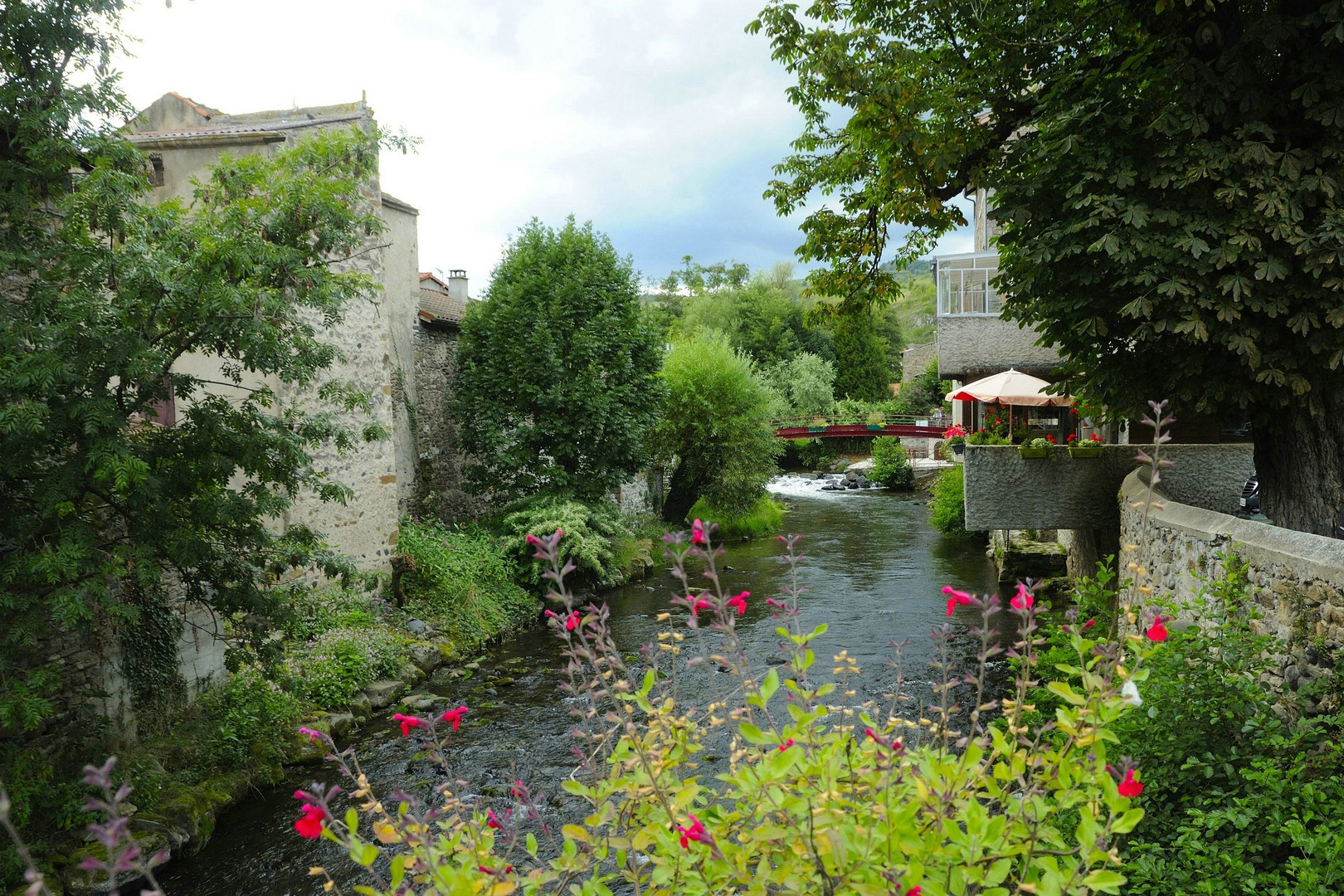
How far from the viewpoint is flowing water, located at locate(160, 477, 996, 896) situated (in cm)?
695

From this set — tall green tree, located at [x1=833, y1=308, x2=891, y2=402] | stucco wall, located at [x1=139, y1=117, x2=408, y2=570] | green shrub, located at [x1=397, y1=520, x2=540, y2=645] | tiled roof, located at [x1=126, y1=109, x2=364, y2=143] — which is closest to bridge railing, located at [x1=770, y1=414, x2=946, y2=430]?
tall green tree, located at [x1=833, y1=308, x2=891, y2=402]

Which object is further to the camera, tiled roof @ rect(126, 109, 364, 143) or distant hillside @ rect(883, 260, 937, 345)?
distant hillside @ rect(883, 260, 937, 345)

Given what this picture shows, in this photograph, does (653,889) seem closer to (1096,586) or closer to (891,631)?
(1096,586)

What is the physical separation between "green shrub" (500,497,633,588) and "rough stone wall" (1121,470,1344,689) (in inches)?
370

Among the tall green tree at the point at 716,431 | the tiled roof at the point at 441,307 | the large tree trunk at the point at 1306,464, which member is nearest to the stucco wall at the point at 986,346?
the large tree trunk at the point at 1306,464

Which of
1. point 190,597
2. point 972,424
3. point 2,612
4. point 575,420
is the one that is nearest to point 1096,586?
point 190,597

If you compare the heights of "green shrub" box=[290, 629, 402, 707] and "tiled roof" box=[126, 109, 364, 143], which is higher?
"tiled roof" box=[126, 109, 364, 143]

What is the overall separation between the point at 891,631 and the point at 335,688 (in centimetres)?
753

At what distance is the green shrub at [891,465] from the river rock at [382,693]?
22865 mm

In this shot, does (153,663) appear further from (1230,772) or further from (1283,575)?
(1283,575)

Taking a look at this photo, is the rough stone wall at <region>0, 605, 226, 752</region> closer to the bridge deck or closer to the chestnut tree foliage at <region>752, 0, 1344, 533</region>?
the chestnut tree foliage at <region>752, 0, 1344, 533</region>

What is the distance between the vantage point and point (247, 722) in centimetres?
867

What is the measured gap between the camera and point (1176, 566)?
6.25 m

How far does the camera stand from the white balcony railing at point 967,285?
14586 millimetres
